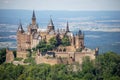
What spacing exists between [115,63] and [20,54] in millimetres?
8058

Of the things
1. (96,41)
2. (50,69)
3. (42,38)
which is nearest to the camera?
(50,69)

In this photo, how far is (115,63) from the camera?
43.1 metres

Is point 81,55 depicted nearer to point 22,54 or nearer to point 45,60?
point 45,60

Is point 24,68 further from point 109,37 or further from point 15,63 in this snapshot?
point 109,37

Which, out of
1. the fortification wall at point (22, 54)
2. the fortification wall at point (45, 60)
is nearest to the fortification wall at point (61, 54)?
the fortification wall at point (45, 60)

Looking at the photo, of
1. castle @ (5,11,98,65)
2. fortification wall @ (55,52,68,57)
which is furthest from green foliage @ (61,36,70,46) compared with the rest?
fortification wall @ (55,52,68,57)

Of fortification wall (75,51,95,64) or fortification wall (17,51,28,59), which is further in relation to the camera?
fortification wall (17,51,28,59)

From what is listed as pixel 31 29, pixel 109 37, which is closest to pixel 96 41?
pixel 109 37

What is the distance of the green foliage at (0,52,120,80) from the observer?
41781mm

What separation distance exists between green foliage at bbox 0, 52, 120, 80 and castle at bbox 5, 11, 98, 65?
24.5 inches

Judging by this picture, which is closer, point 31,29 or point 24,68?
point 24,68

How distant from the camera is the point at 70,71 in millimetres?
42469

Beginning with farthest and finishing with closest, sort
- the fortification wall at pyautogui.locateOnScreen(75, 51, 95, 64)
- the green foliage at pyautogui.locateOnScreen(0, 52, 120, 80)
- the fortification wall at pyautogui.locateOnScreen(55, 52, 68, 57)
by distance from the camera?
1. the fortification wall at pyautogui.locateOnScreen(55, 52, 68, 57)
2. the fortification wall at pyautogui.locateOnScreen(75, 51, 95, 64)
3. the green foliage at pyautogui.locateOnScreen(0, 52, 120, 80)

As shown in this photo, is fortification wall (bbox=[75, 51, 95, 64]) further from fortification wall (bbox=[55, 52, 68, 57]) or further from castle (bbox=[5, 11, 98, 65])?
fortification wall (bbox=[55, 52, 68, 57])
